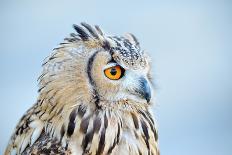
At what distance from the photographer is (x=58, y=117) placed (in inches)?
181

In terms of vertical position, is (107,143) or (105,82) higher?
(105,82)

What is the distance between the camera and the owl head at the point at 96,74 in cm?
458

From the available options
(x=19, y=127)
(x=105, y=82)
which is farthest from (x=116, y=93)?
(x=19, y=127)

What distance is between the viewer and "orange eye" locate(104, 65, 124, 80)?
15.0ft

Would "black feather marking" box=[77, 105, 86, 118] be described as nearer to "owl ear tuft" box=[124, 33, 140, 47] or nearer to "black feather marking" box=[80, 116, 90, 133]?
"black feather marking" box=[80, 116, 90, 133]

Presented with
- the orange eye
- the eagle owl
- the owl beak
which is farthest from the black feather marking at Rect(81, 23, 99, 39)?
the owl beak

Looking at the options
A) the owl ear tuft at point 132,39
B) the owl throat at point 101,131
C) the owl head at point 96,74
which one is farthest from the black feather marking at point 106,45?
the owl throat at point 101,131

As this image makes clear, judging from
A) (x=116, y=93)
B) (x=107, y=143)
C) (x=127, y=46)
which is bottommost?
(x=107, y=143)

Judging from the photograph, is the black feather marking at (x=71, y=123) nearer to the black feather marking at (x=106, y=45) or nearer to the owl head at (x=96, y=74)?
the owl head at (x=96, y=74)

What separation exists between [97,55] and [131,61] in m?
0.22

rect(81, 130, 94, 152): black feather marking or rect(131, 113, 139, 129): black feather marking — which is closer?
rect(81, 130, 94, 152): black feather marking

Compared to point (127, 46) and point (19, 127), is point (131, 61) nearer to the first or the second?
point (127, 46)

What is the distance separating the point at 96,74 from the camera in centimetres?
457

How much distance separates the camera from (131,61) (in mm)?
4574
